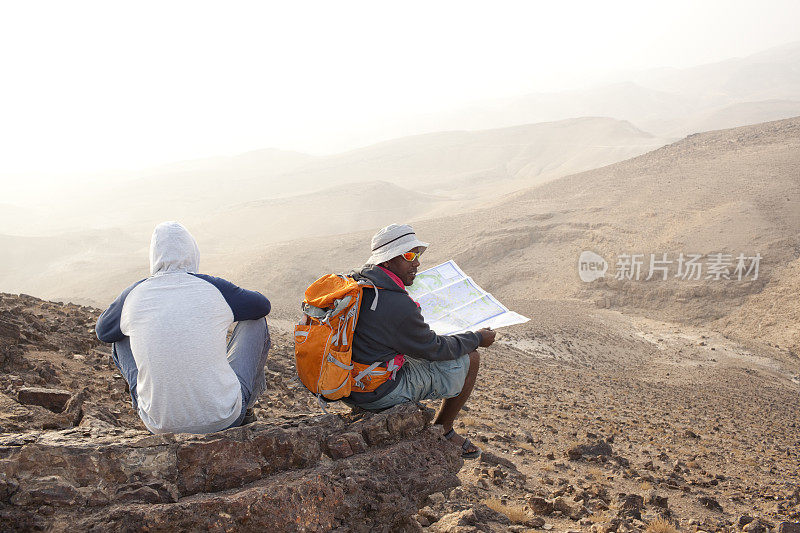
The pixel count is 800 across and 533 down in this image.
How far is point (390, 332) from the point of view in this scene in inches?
143

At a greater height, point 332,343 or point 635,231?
point 332,343

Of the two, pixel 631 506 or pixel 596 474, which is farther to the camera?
pixel 596 474

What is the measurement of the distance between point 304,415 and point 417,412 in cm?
69

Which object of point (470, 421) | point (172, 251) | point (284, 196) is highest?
point (172, 251)

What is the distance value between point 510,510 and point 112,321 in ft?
10.0

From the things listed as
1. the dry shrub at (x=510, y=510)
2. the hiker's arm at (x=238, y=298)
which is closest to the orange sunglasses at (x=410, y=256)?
the hiker's arm at (x=238, y=298)

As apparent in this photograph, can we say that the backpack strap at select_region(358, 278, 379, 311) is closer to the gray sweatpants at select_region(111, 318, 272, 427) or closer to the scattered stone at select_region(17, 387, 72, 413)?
the gray sweatpants at select_region(111, 318, 272, 427)

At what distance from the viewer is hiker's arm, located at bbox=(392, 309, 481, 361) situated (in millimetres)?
3623

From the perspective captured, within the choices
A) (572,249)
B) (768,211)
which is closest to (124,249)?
(572,249)

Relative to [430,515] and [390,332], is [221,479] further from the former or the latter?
[430,515]

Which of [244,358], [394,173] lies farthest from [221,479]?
[394,173]

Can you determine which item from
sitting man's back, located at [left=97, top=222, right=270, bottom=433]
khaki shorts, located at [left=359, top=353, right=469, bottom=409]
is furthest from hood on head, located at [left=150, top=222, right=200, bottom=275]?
khaki shorts, located at [left=359, top=353, right=469, bottom=409]

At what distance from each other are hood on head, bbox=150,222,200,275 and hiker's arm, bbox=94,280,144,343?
202mm

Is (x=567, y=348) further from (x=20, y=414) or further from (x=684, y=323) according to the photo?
(x=20, y=414)
